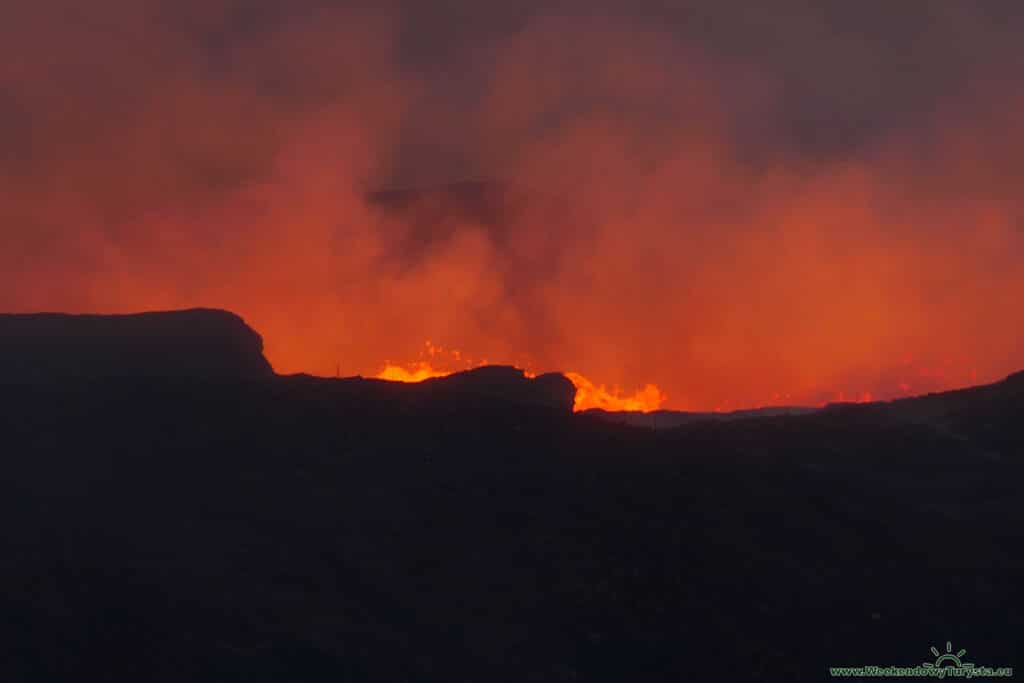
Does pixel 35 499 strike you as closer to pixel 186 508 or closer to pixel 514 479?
pixel 186 508

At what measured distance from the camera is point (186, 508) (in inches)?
1267

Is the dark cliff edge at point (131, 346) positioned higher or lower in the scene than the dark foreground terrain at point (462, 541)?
higher

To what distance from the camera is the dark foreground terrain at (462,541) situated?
26.3 meters

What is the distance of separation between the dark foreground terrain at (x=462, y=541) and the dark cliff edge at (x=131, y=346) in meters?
4.94

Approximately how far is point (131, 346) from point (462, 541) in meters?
24.2

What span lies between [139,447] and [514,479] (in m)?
11.5

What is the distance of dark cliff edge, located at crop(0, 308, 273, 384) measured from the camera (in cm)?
4838

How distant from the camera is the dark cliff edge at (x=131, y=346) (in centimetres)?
4838

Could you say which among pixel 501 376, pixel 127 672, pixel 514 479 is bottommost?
pixel 127 672

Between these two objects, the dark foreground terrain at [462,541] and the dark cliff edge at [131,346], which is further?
the dark cliff edge at [131,346]

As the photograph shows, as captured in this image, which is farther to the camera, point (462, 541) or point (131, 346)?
point (131, 346)

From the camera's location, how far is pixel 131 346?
50.2 meters

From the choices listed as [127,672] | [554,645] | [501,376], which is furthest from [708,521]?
[501,376]

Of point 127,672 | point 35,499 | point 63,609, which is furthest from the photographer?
point 35,499
